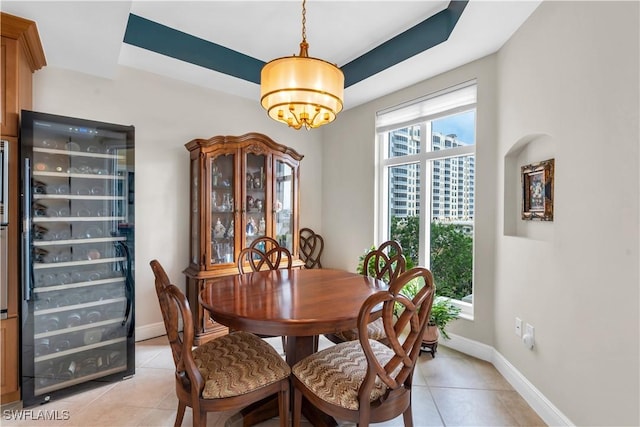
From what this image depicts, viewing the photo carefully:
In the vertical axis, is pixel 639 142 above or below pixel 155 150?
below

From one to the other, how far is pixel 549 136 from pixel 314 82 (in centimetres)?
153

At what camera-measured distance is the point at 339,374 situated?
1409mm

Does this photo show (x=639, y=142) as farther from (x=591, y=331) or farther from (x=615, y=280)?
(x=591, y=331)

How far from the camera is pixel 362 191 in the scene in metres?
3.61

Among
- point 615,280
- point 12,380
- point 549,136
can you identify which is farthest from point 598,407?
point 12,380

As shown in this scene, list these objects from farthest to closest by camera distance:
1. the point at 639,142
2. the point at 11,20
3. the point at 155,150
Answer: the point at 155,150
the point at 11,20
the point at 639,142

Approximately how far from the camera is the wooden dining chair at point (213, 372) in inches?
51.2

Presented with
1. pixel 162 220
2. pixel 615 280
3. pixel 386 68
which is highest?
pixel 386 68

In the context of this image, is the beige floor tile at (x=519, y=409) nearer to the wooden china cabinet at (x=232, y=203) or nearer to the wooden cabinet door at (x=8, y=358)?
the wooden china cabinet at (x=232, y=203)

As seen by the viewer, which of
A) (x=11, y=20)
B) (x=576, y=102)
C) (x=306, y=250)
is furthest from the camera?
(x=306, y=250)

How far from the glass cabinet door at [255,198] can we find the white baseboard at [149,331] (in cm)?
116

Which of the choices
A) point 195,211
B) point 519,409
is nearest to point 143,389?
point 195,211

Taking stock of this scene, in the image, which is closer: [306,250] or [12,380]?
[12,380]

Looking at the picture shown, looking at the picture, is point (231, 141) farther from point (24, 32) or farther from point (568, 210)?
point (568, 210)
